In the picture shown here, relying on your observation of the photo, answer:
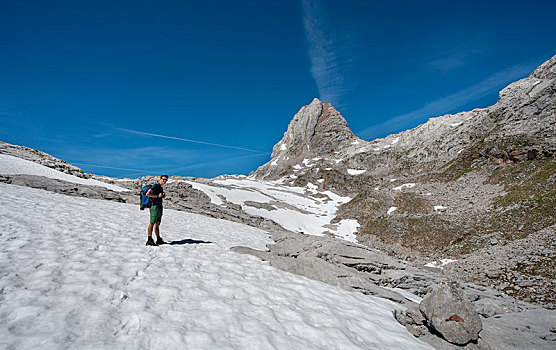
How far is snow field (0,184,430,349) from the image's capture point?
4535 millimetres

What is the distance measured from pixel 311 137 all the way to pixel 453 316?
13108 centimetres

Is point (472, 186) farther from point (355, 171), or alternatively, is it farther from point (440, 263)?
point (355, 171)

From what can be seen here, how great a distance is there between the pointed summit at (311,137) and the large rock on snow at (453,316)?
358 feet

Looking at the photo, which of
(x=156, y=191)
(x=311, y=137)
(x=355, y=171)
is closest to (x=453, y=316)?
(x=156, y=191)

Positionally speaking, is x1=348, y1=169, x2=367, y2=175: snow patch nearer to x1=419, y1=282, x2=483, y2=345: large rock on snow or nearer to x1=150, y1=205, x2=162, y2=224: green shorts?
x1=150, y1=205, x2=162, y2=224: green shorts

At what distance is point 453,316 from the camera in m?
6.17

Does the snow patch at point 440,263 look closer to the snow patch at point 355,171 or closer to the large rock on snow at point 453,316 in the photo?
the large rock on snow at point 453,316

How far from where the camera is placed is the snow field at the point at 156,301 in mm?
4535

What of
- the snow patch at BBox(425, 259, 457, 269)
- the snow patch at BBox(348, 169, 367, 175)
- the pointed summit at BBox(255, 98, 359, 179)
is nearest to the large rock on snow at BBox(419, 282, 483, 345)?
the snow patch at BBox(425, 259, 457, 269)

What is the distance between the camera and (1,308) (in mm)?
4570

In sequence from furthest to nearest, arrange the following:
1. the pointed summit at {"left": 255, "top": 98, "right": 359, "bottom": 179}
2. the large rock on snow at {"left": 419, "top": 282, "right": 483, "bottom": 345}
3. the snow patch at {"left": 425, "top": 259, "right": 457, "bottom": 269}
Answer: the pointed summit at {"left": 255, "top": 98, "right": 359, "bottom": 179} < the snow patch at {"left": 425, "top": 259, "right": 457, "bottom": 269} < the large rock on snow at {"left": 419, "top": 282, "right": 483, "bottom": 345}

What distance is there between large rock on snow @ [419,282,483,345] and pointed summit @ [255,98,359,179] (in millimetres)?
109149

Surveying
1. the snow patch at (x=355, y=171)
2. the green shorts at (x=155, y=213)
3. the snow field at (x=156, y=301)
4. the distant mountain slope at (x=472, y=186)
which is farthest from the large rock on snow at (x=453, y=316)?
the snow patch at (x=355, y=171)

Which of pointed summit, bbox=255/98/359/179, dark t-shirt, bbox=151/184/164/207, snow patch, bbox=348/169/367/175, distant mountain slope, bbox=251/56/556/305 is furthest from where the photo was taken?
pointed summit, bbox=255/98/359/179
